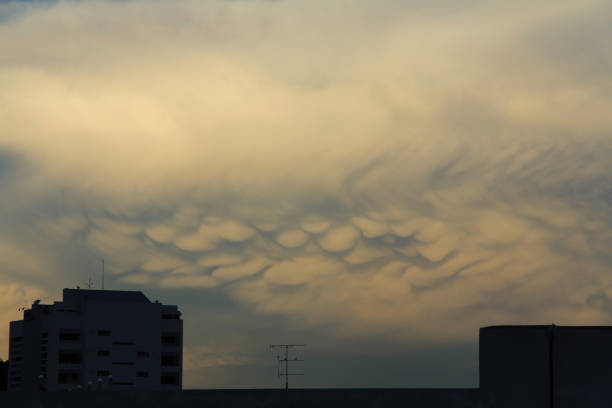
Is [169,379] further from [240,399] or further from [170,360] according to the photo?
[240,399]

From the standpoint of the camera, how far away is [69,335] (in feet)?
566

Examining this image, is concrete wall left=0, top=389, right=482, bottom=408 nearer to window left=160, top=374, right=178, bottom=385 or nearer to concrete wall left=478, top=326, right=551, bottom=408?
concrete wall left=478, top=326, right=551, bottom=408

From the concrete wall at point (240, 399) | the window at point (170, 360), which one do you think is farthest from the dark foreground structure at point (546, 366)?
the window at point (170, 360)

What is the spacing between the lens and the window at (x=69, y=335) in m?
172

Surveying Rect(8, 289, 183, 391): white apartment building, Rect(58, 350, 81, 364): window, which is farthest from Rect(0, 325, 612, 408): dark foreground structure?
Rect(58, 350, 81, 364): window

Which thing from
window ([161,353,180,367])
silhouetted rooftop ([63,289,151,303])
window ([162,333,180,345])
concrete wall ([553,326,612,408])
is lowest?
concrete wall ([553,326,612,408])

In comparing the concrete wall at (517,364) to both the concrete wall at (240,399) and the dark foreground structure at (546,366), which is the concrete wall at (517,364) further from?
the concrete wall at (240,399)

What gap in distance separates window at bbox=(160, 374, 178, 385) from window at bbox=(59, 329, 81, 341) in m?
17.3

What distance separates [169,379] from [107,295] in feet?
77.6

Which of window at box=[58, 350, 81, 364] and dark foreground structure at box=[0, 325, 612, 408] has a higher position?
window at box=[58, 350, 81, 364]

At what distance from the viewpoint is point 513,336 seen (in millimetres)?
26844

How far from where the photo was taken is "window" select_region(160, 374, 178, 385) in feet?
Result: 586

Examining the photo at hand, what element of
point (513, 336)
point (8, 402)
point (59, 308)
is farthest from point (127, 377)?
point (513, 336)

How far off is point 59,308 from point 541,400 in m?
158
